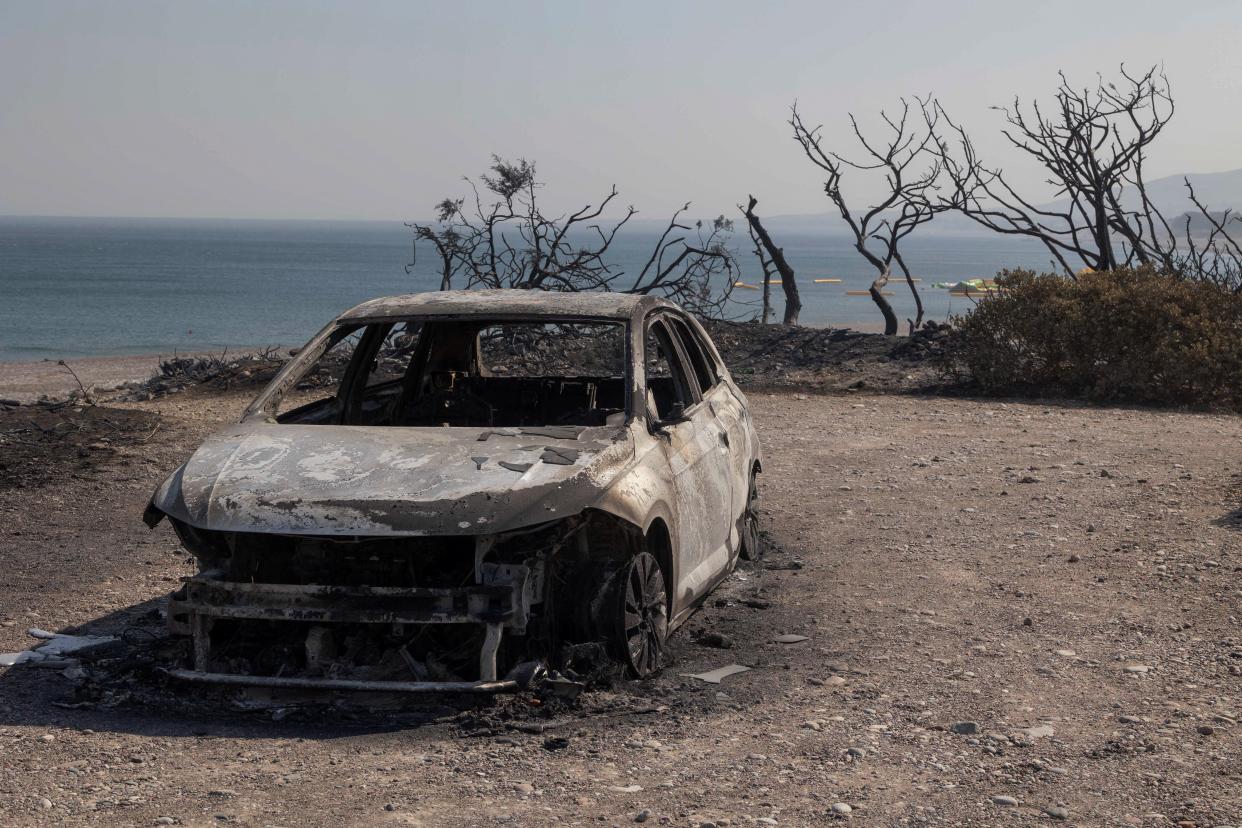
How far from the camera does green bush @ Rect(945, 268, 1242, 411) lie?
15.9 meters

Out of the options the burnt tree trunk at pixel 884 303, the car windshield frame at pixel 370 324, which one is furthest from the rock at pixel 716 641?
the burnt tree trunk at pixel 884 303

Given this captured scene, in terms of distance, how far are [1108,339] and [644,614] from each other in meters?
12.4

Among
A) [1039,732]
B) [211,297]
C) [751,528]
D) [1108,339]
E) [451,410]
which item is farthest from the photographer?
[211,297]

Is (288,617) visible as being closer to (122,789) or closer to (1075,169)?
(122,789)

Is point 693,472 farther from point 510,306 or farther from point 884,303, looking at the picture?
point 884,303

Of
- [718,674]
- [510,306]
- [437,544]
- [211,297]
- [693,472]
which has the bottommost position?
[718,674]

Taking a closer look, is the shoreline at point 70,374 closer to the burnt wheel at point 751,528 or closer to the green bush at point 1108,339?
the green bush at point 1108,339

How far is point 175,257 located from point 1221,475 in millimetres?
155631

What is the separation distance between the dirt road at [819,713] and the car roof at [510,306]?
5.09 feet

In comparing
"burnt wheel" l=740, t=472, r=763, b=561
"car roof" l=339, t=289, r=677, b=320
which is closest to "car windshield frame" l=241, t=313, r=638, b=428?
"car roof" l=339, t=289, r=677, b=320

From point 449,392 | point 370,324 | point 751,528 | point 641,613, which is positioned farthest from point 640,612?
point 751,528

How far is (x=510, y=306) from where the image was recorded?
668 centimetres

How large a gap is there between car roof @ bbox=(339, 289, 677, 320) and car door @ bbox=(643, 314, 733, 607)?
0.18 m

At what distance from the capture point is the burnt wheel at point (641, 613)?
5.42 m
